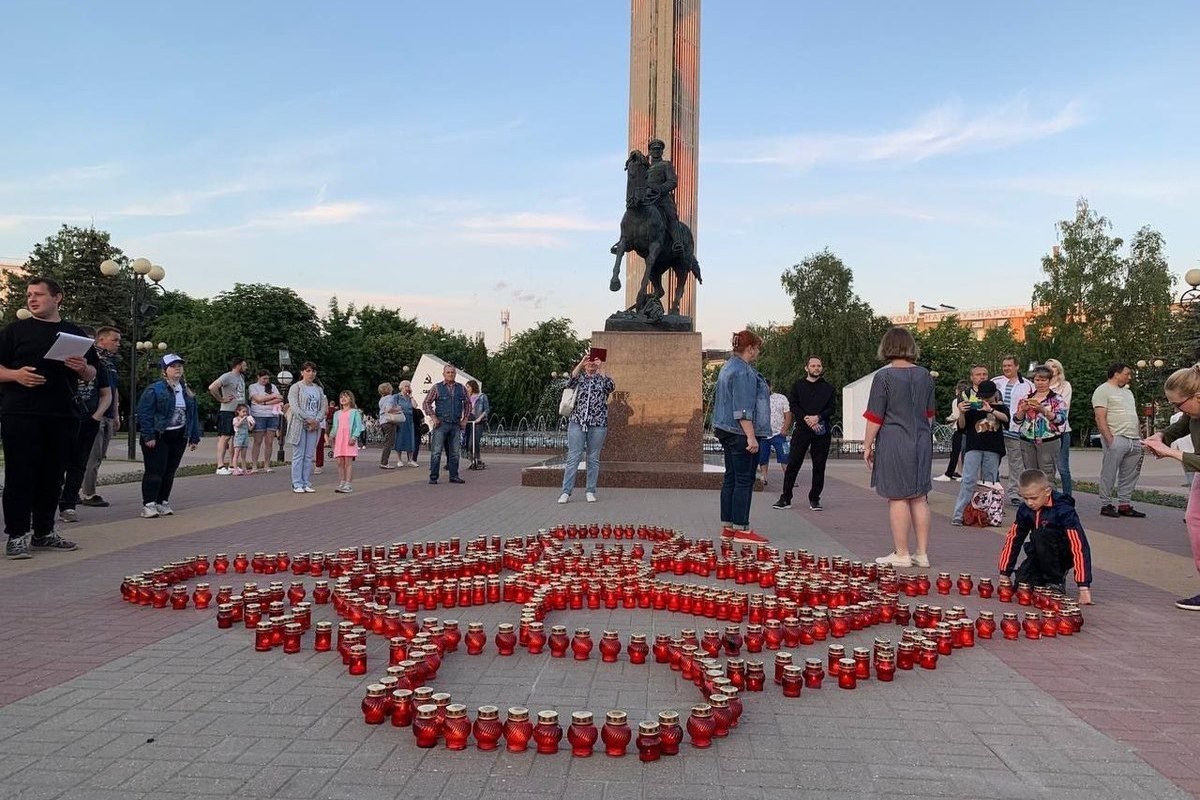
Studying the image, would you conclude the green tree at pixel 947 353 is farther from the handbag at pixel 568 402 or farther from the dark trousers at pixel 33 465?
the dark trousers at pixel 33 465

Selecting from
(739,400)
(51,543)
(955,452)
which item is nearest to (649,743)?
(739,400)

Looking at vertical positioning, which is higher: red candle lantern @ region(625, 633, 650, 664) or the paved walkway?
red candle lantern @ region(625, 633, 650, 664)

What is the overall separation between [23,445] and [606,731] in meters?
6.32

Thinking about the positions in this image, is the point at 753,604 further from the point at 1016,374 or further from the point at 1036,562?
the point at 1016,374

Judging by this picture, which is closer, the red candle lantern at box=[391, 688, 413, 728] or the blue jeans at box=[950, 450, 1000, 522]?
the red candle lantern at box=[391, 688, 413, 728]

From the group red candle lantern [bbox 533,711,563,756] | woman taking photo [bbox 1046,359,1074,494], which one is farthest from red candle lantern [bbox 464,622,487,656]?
woman taking photo [bbox 1046,359,1074,494]

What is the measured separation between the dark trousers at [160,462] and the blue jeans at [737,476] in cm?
626

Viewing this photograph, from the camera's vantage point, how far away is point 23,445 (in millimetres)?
7191

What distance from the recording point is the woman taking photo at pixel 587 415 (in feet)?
39.2

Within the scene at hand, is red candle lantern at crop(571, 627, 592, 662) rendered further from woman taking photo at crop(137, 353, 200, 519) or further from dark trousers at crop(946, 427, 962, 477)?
dark trousers at crop(946, 427, 962, 477)

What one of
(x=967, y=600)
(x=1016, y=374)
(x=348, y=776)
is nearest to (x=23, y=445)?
(x=348, y=776)

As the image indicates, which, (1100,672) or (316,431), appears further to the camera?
(316,431)

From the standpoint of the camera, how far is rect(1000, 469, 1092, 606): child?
5891 millimetres

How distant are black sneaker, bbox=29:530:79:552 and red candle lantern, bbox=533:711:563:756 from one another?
6.42 metres
